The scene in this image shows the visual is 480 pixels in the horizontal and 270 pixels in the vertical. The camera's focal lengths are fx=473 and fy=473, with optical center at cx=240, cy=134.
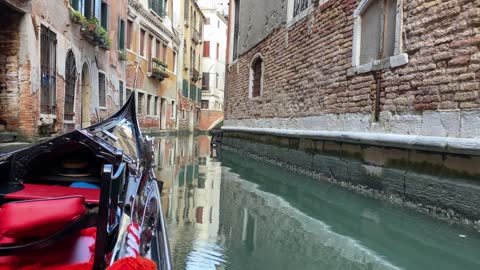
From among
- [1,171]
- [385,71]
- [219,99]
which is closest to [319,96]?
[385,71]

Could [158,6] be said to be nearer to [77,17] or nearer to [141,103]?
[141,103]

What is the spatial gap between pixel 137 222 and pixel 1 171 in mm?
909

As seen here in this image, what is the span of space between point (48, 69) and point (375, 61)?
19.4ft

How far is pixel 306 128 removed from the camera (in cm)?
771

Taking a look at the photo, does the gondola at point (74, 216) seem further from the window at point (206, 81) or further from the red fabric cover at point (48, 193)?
the window at point (206, 81)

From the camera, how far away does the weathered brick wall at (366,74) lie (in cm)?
408

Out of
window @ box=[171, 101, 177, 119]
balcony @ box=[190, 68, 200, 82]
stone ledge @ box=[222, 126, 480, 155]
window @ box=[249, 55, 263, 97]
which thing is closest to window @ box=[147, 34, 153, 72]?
window @ box=[171, 101, 177, 119]

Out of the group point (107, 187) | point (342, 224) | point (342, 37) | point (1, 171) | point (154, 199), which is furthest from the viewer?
point (342, 37)

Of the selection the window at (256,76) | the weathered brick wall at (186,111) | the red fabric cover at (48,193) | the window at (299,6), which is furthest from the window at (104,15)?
the weathered brick wall at (186,111)

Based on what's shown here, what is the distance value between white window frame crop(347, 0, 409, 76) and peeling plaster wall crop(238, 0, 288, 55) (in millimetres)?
3315

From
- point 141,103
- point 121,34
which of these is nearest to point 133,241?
point 121,34

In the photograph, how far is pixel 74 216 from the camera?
1.68 metres

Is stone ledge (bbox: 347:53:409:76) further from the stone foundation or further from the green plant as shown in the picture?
the green plant

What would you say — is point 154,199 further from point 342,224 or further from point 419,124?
point 419,124
